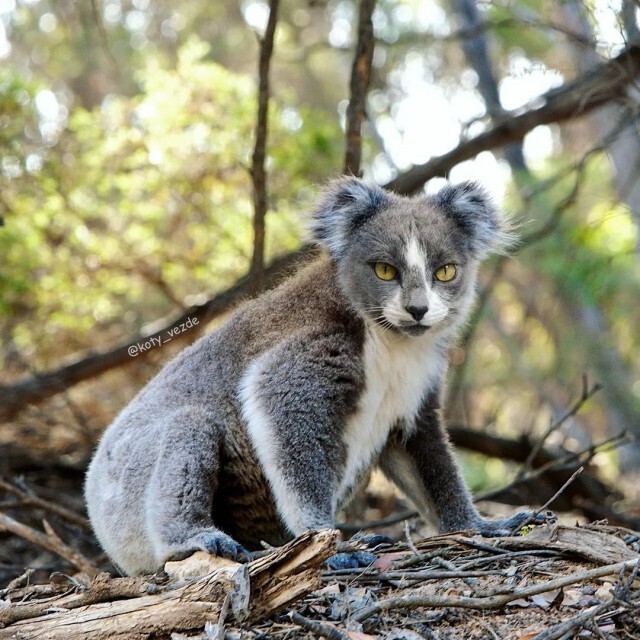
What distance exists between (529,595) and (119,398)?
6.94 metres

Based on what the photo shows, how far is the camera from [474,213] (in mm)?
4852

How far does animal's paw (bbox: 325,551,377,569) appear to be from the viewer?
3891 mm

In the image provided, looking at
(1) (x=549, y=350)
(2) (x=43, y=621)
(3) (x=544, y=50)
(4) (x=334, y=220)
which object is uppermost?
(3) (x=544, y=50)

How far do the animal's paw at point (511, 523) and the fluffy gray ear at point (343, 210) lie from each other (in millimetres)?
1668

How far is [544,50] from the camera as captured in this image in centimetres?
1459

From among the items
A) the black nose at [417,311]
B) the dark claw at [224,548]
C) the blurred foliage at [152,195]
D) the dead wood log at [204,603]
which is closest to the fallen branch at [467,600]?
the dead wood log at [204,603]

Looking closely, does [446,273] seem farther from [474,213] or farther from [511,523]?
[511,523]

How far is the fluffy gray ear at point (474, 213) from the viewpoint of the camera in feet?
15.8

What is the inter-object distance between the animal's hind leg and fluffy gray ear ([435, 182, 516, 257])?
1.80 m

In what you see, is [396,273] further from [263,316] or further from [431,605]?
[431,605]

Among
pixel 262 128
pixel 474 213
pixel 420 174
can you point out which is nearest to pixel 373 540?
pixel 474 213

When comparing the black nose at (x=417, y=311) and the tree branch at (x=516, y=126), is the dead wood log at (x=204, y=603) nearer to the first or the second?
the black nose at (x=417, y=311)

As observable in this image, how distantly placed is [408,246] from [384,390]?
0.77 metres

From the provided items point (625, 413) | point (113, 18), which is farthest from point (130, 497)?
point (113, 18)
